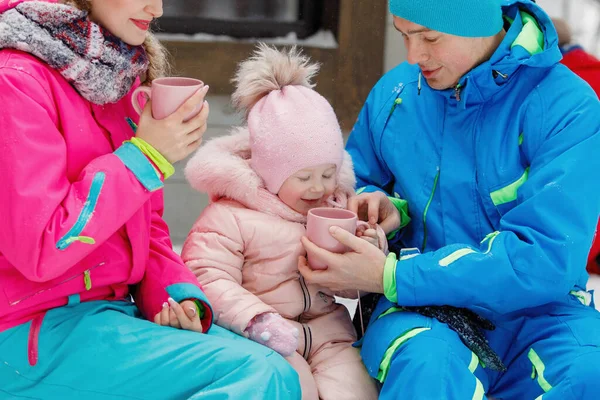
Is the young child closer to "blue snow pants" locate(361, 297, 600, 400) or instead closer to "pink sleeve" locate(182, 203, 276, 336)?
"pink sleeve" locate(182, 203, 276, 336)

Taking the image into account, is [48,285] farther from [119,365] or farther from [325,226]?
[325,226]

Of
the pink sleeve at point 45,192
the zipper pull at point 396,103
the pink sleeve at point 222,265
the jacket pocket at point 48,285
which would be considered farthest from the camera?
the zipper pull at point 396,103

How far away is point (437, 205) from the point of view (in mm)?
1904

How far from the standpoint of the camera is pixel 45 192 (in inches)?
53.9

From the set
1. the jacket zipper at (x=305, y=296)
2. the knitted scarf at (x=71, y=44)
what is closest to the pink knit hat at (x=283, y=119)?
the jacket zipper at (x=305, y=296)

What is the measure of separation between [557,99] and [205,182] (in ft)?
2.68

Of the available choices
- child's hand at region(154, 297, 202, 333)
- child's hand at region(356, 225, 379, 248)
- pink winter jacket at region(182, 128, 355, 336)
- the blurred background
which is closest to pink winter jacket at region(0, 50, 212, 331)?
child's hand at region(154, 297, 202, 333)

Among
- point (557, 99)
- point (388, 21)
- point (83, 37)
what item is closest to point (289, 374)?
point (83, 37)

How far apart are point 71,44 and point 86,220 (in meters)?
0.32

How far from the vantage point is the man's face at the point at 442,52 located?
179 cm

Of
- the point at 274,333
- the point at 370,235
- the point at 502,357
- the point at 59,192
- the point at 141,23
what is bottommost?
the point at 502,357

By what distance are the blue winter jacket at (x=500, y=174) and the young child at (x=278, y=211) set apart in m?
0.16

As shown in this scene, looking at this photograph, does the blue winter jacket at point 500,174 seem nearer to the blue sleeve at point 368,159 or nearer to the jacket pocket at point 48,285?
the blue sleeve at point 368,159

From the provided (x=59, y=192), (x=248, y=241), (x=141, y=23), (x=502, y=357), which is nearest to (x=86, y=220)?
(x=59, y=192)
